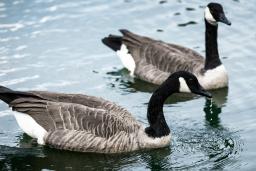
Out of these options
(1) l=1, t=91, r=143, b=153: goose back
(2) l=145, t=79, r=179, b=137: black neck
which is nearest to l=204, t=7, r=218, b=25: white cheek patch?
(2) l=145, t=79, r=179, b=137: black neck

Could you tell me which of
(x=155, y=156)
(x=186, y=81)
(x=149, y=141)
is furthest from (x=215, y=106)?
(x=155, y=156)

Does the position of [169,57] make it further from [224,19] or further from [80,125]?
[80,125]

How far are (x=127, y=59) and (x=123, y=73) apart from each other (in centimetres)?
28

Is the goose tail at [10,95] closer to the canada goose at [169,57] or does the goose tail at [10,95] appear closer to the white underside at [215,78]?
the canada goose at [169,57]

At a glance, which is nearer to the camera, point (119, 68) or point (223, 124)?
point (223, 124)

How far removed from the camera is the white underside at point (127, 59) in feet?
52.6

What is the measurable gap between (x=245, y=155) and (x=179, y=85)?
1418 mm

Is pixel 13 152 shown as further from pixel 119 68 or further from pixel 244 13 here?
pixel 244 13

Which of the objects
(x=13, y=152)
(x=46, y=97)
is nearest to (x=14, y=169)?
(x=13, y=152)

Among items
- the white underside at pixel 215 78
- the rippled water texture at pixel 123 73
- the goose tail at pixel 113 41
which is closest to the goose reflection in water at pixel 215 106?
the rippled water texture at pixel 123 73

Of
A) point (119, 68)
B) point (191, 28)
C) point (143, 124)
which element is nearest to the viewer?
point (143, 124)

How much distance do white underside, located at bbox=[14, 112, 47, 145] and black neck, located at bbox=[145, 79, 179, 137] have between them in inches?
62.5

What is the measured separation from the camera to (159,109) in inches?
487

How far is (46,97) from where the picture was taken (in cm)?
1257
